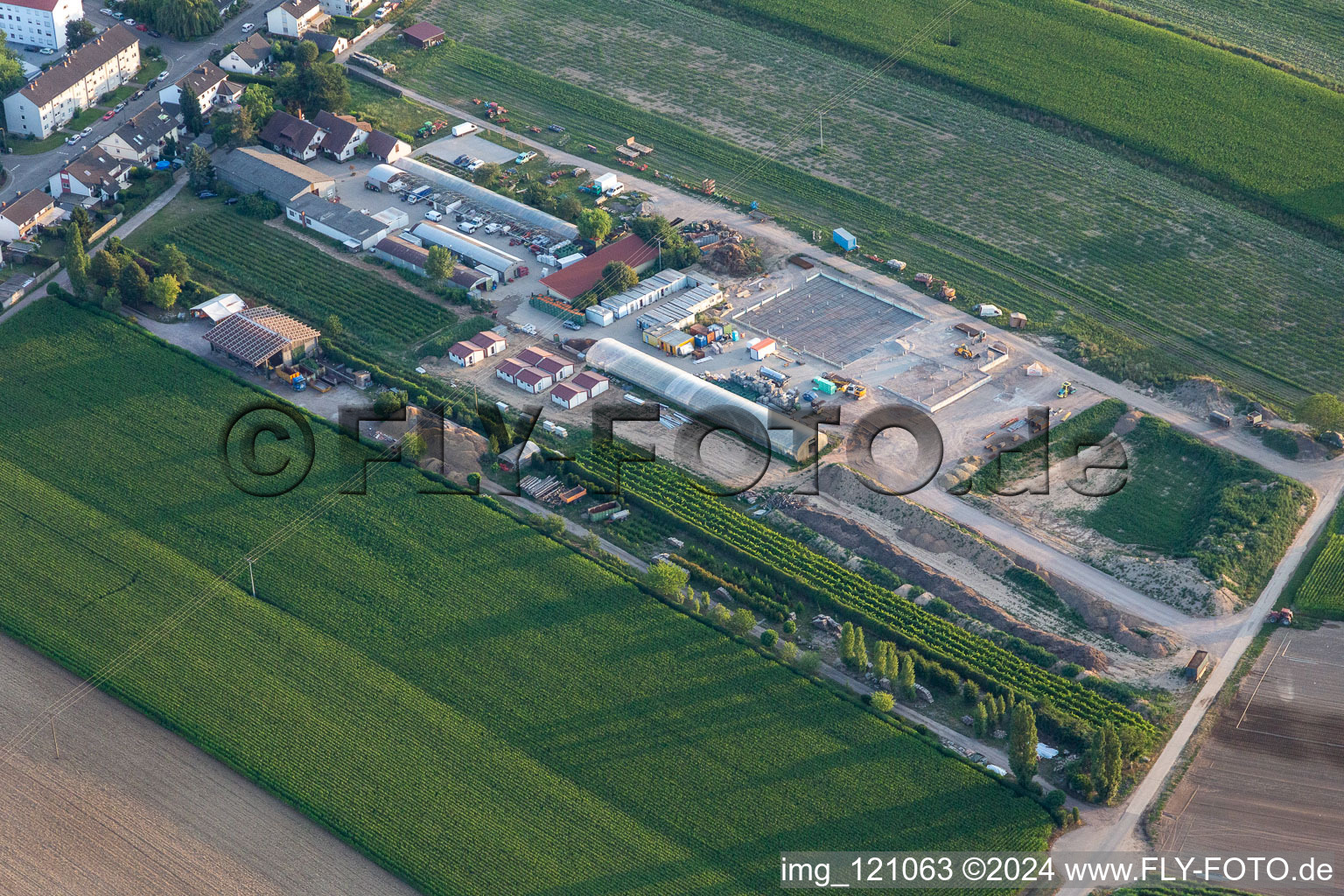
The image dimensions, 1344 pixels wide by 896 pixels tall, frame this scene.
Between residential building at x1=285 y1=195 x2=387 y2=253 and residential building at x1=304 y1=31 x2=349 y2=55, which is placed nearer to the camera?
residential building at x1=285 y1=195 x2=387 y2=253

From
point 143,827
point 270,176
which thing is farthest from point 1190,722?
point 270,176

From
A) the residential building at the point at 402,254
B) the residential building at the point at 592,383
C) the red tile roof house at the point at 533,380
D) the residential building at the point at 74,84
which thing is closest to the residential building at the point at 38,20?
the residential building at the point at 74,84

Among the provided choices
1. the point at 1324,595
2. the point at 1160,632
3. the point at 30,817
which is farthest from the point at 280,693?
the point at 1324,595

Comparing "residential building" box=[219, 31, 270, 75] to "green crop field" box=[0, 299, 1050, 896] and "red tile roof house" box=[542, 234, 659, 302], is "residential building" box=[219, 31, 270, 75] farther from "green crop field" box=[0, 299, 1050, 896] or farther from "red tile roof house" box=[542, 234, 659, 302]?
"green crop field" box=[0, 299, 1050, 896]

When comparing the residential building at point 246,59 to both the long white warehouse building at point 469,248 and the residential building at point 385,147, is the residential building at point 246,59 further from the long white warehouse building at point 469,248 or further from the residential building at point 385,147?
the long white warehouse building at point 469,248

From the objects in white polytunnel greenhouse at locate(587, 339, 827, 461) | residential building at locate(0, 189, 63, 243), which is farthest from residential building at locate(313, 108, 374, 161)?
white polytunnel greenhouse at locate(587, 339, 827, 461)
